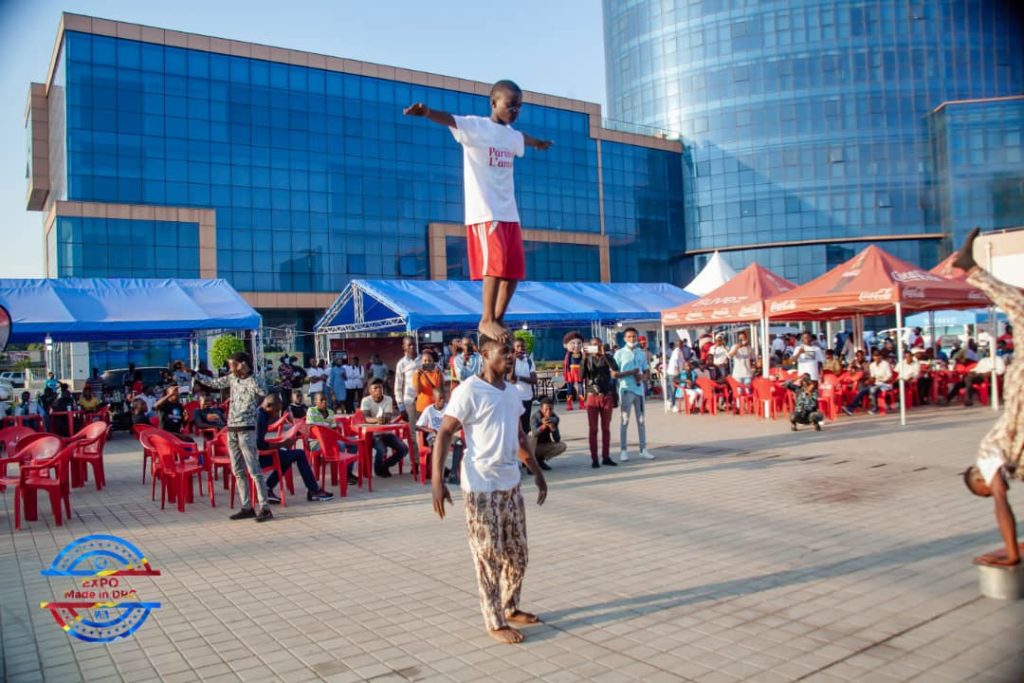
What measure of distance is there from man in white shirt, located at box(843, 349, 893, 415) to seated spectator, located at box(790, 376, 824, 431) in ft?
8.99

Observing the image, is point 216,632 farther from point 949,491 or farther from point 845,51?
point 845,51

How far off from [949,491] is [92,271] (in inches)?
1478

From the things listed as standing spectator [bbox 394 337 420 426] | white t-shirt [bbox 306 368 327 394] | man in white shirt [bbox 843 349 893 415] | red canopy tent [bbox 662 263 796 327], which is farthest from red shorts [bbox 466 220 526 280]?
white t-shirt [bbox 306 368 327 394]

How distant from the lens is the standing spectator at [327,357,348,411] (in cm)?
2014

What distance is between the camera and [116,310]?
17094 mm

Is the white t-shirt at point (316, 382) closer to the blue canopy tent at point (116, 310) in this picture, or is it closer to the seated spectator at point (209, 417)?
the blue canopy tent at point (116, 310)

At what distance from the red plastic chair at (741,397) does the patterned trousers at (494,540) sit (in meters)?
12.8

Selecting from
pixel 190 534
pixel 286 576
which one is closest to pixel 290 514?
pixel 190 534

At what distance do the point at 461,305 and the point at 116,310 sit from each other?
29.8 feet

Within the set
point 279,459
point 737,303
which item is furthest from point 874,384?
point 279,459

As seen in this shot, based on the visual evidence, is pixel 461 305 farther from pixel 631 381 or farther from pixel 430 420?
pixel 430 420

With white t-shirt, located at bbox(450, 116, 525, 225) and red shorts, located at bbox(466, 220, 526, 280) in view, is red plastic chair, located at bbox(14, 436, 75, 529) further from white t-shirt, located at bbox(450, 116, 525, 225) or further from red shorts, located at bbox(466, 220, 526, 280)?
white t-shirt, located at bbox(450, 116, 525, 225)

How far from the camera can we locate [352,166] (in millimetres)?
43594

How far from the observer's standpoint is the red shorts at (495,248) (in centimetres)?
455
